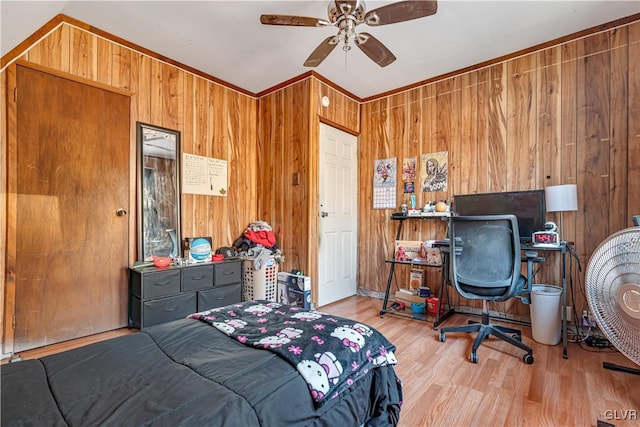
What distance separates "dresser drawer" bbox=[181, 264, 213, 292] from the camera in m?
2.82

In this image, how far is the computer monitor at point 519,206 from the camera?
2.59 meters

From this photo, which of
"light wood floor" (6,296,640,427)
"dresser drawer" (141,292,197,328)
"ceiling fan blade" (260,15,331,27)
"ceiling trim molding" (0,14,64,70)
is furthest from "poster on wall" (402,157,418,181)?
"ceiling trim molding" (0,14,64,70)

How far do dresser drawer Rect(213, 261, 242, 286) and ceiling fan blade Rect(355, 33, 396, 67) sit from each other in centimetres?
242

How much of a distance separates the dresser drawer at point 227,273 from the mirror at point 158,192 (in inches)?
17.6

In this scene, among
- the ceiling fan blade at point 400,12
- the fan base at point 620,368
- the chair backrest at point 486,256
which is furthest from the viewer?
the chair backrest at point 486,256

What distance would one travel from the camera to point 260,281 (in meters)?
3.24

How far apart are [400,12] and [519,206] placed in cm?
196

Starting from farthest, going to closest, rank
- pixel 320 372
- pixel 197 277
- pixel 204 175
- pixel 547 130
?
pixel 204 175 → pixel 197 277 → pixel 547 130 → pixel 320 372

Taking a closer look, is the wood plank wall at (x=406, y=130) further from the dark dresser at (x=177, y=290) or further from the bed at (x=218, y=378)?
the bed at (x=218, y=378)

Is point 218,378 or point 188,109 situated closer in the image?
point 218,378

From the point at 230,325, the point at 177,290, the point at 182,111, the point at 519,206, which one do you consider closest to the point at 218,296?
the point at 177,290

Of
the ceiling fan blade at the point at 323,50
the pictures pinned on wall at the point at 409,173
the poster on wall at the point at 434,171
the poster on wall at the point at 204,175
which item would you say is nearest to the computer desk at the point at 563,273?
the poster on wall at the point at 434,171

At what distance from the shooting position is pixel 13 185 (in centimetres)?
219

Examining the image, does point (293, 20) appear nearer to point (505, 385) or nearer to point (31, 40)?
point (31, 40)
